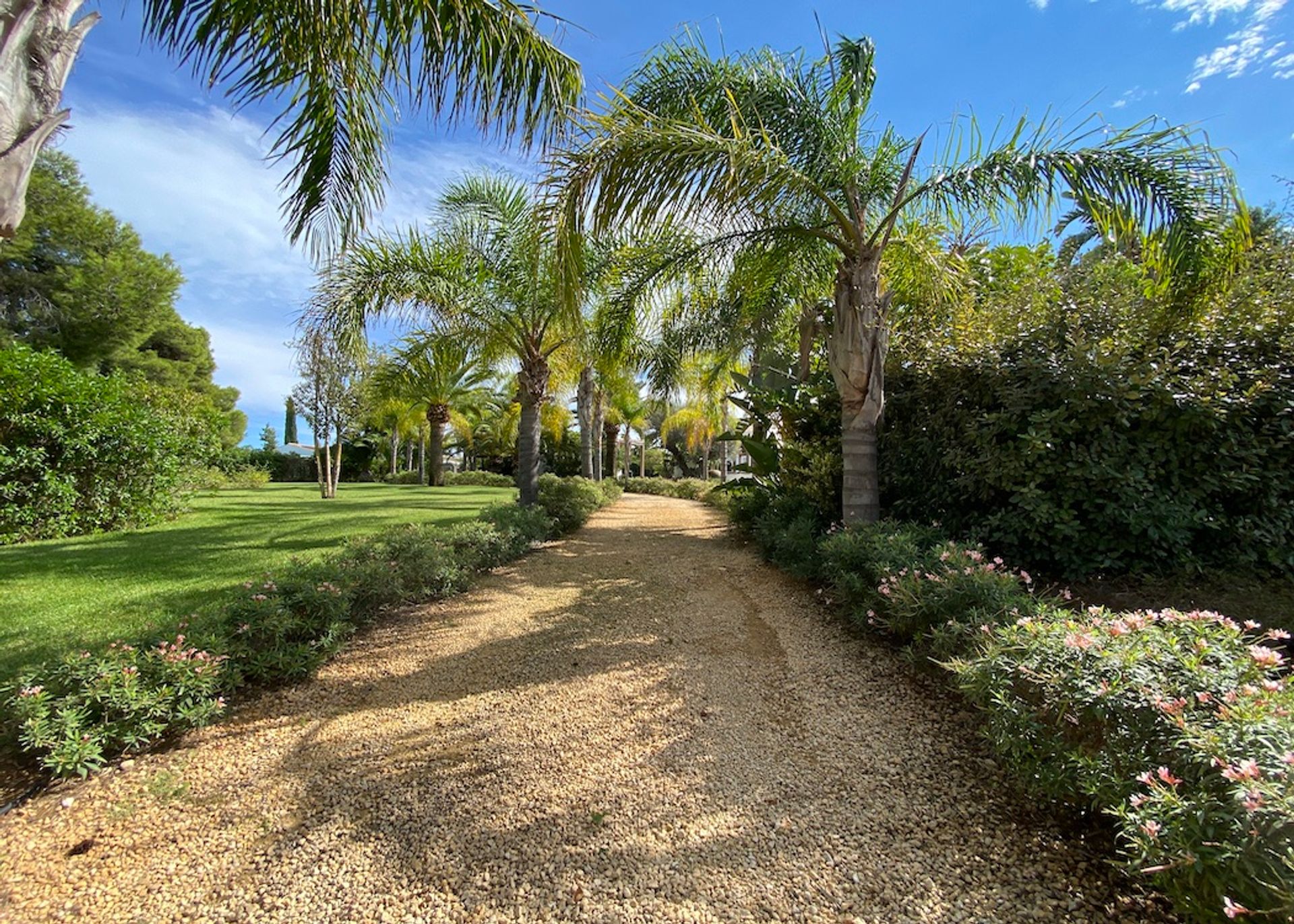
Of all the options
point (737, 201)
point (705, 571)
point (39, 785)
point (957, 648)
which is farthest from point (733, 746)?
point (737, 201)

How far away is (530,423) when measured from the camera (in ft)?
30.2

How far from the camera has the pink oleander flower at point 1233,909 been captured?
118cm

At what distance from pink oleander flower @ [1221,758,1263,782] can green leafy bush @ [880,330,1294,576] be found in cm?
313

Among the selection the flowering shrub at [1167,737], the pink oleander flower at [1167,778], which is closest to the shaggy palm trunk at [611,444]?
the flowering shrub at [1167,737]

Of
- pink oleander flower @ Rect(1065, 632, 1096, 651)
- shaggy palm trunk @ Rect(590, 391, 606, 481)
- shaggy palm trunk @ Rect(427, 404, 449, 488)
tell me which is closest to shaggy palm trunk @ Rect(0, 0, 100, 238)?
pink oleander flower @ Rect(1065, 632, 1096, 651)

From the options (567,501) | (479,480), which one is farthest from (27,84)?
(479,480)

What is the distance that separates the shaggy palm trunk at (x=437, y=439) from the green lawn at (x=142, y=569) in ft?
41.7

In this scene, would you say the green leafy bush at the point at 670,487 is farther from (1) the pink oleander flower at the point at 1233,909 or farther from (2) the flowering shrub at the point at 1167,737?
(1) the pink oleander flower at the point at 1233,909

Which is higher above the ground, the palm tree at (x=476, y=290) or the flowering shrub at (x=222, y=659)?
the palm tree at (x=476, y=290)

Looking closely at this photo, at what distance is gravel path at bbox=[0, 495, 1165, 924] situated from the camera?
174 centimetres

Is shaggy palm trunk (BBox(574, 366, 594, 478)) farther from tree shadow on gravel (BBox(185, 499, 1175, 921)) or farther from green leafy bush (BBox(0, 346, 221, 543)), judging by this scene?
tree shadow on gravel (BBox(185, 499, 1175, 921))

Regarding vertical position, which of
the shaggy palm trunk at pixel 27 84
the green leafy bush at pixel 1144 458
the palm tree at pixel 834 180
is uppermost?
the palm tree at pixel 834 180

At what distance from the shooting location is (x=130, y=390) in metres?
9.13

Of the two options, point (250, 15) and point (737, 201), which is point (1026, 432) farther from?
point (250, 15)
